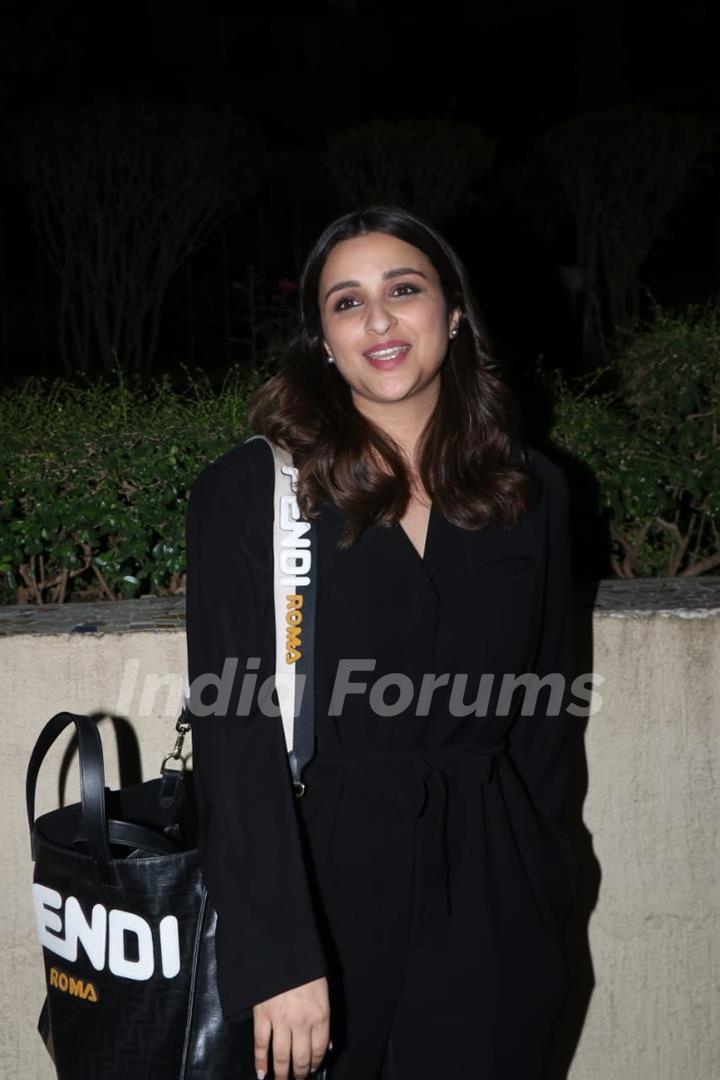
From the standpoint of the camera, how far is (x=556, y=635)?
2.45 metres

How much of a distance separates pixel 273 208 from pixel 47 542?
12745 mm

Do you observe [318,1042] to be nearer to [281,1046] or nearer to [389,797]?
[281,1046]

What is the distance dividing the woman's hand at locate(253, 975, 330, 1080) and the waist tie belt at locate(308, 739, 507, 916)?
0.27 metres

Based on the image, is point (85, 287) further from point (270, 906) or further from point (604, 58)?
point (270, 906)

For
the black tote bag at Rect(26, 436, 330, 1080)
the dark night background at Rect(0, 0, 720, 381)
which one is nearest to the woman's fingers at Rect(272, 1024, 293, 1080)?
the black tote bag at Rect(26, 436, 330, 1080)

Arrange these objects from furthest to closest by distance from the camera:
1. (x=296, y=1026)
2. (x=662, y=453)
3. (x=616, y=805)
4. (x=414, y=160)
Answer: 1. (x=414, y=160)
2. (x=662, y=453)
3. (x=616, y=805)
4. (x=296, y=1026)

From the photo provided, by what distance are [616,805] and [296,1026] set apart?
Answer: 51.9 inches

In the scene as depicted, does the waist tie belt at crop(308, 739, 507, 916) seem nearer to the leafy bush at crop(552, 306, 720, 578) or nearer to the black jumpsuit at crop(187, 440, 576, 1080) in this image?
the black jumpsuit at crop(187, 440, 576, 1080)

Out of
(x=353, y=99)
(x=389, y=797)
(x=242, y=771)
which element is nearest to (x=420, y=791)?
(x=389, y=797)

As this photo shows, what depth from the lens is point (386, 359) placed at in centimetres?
228

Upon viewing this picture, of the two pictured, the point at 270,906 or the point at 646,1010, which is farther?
the point at 646,1010

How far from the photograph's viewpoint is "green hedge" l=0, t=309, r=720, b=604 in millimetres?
3262

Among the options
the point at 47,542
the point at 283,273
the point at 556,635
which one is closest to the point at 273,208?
the point at 283,273

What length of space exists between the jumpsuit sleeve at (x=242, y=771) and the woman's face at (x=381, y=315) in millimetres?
356
